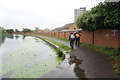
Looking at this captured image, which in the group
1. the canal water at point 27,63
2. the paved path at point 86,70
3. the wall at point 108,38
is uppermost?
the wall at point 108,38

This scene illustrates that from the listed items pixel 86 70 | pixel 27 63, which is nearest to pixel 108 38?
pixel 86 70

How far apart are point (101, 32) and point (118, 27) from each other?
1335mm

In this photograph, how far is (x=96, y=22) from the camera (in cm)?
556

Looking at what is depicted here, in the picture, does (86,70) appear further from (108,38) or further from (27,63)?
(108,38)

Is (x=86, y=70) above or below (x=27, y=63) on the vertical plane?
above

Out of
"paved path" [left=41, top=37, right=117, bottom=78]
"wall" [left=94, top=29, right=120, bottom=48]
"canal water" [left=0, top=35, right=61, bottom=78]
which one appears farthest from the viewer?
"wall" [left=94, top=29, right=120, bottom=48]

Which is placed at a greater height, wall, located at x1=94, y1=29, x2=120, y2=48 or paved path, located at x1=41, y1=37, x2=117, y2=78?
wall, located at x1=94, y1=29, x2=120, y2=48

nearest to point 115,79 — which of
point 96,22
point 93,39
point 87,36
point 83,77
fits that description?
point 83,77

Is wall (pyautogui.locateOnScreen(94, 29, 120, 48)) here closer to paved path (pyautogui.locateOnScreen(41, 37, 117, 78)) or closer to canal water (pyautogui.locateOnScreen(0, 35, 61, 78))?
paved path (pyautogui.locateOnScreen(41, 37, 117, 78))

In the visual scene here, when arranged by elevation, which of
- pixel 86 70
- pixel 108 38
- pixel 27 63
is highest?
pixel 108 38

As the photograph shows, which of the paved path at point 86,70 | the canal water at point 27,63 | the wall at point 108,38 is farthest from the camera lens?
the wall at point 108,38

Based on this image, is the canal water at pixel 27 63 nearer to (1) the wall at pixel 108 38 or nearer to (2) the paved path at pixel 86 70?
(2) the paved path at pixel 86 70

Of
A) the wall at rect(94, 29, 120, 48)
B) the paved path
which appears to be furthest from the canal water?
the wall at rect(94, 29, 120, 48)

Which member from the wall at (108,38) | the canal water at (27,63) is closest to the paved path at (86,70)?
the canal water at (27,63)
